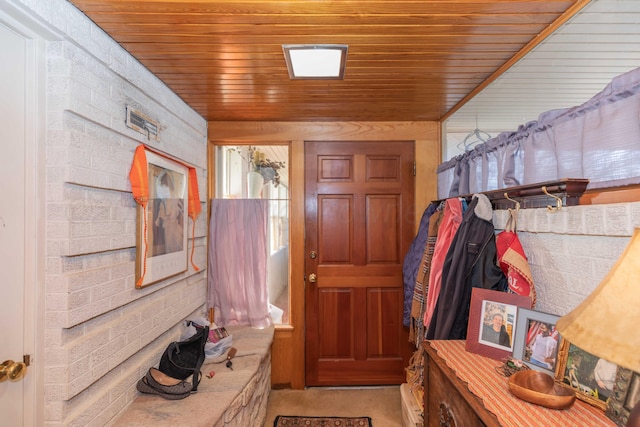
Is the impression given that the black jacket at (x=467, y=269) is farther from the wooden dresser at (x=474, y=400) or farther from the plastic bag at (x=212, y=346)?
the plastic bag at (x=212, y=346)

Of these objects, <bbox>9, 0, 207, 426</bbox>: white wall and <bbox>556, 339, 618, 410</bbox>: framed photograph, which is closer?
<bbox>556, 339, 618, 410</bbox>: framed photograph

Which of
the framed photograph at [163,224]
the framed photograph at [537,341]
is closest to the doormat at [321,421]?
the framed photograph at [163,224]

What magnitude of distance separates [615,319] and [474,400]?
578 mm

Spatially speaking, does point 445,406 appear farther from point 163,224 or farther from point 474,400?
point 163,224

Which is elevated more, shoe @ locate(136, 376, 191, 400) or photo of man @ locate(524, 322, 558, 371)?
photo of man @ locate(524, 322, 558, 371)

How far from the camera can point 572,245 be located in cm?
124

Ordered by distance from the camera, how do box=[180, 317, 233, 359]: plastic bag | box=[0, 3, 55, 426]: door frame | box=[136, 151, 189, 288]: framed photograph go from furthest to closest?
box=[180, 317, 233, 359]: plastic bag
box=[136, 151, 189, 288]: framed photograph
box=[0, 3, 55, 426]: door frame

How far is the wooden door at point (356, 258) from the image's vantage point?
2.71 m

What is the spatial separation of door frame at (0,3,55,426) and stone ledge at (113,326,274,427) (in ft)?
1.42

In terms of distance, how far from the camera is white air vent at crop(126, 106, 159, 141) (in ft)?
5.30

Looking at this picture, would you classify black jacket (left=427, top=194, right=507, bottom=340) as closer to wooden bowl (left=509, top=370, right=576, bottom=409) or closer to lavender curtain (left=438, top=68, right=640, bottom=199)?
lavender curtain (left=438, top=68, right=640, bottom=199)

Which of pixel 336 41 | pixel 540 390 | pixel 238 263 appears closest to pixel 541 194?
pixel 540 390

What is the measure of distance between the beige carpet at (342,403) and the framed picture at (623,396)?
1.69m

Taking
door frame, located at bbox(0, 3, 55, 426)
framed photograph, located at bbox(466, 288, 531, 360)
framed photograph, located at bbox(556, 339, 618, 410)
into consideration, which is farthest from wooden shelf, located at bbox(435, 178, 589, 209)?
door frame, located at bbox(0, 3, 55, 426)
